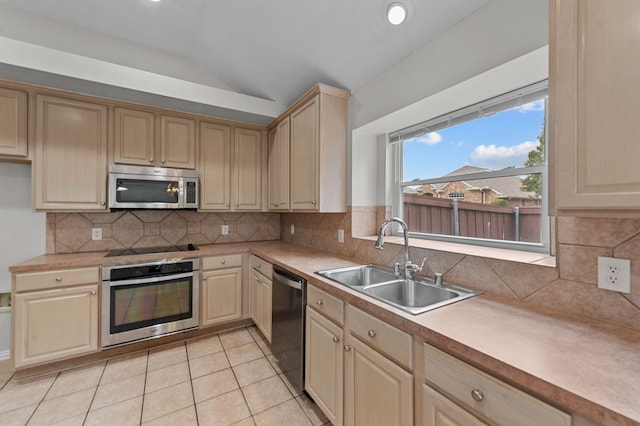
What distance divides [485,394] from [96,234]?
129 inches

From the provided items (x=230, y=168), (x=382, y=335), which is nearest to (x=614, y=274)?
(x=382, y=335)

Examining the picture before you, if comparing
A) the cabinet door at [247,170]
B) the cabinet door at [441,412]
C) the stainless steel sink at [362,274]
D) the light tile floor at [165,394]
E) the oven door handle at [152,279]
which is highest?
the cabinet door at [247,170]

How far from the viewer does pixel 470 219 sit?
1.85 metres

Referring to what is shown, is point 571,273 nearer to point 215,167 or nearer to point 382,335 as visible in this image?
point 382,335

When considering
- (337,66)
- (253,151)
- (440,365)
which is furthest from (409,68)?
(253,151)

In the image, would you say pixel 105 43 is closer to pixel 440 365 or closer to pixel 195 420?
pixel 195 420

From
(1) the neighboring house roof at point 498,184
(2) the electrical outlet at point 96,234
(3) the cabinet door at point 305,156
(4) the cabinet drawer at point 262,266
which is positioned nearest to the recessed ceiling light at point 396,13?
(3) the cabinet door at point 305,156

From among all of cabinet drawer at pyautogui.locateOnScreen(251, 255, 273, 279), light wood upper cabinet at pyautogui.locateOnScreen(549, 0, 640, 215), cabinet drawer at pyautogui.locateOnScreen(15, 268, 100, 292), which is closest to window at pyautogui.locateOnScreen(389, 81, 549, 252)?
light wood upper cabinet at pyautogui.locateOnScreen(549, 0, 640, 215)

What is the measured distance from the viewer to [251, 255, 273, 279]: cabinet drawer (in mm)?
2330

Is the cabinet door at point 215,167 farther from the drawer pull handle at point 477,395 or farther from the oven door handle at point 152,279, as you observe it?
the drawer pull handle at point 477,395

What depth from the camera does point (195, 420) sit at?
165cm

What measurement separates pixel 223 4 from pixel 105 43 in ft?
4.13

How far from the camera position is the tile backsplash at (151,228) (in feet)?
8.27

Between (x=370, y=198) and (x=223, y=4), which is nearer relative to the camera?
(x=223, y=4)
